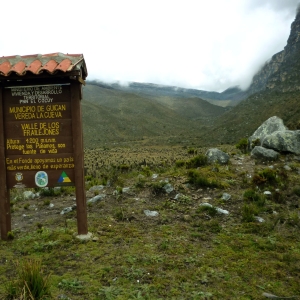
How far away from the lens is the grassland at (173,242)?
3.73 meters

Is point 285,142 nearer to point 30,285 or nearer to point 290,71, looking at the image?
point 30,285

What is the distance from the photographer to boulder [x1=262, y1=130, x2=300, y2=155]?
10664 millimetres

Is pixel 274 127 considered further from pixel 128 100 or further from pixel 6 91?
pixel 128 100

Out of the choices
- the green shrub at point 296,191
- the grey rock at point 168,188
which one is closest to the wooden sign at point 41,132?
the grey rock at point 168,188

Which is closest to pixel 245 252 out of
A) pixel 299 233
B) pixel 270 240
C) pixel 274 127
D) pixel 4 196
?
pixel 270 240

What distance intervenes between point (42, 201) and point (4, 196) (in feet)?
10.8

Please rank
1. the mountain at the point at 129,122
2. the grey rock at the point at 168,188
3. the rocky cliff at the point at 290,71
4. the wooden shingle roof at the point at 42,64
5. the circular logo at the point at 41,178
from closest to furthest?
the wooden shingle roof at the point at 42,64 < the circular logo at the point at 41,178 < the grey rock at the point at 168,188 < the rocky cliff at the point at 290,71 < the mountain at the point at 129,122

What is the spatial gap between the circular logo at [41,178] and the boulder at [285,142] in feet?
28.4

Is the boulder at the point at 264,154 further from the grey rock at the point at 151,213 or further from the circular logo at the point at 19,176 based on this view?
the circular logo at the point at 19,176

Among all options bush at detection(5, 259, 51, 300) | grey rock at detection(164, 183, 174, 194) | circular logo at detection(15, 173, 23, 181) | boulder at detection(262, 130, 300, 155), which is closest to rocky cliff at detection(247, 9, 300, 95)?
boulder at detection(262, 130, 300, 155)

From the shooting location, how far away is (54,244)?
4.98 metres

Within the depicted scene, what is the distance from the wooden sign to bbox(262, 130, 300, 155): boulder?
8.32m

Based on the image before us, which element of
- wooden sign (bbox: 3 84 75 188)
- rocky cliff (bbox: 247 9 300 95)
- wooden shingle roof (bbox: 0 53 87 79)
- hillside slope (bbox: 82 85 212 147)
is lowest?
hillside slope (bbox: 82 85 212 147)

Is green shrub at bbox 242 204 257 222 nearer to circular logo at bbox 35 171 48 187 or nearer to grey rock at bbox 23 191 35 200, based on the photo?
Result: circular logo at bbox 35 171 48 187
